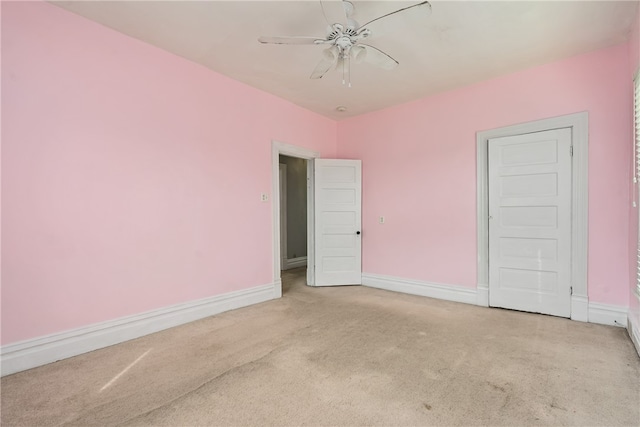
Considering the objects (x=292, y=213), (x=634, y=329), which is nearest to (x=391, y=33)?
(x=634, y=329)

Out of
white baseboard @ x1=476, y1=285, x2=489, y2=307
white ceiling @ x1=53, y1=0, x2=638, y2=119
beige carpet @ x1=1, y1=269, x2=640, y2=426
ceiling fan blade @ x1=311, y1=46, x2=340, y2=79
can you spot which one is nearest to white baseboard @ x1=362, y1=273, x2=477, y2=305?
white baseboard @ x1=476, y1=285, x2=489, y2=307

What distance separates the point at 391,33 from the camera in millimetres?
2668

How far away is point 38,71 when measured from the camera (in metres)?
2.29

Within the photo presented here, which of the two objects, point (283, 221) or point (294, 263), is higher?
point (283, 221)

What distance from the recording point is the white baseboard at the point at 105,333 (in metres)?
2.21

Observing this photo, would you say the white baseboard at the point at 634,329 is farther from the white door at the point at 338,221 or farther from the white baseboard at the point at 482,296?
the white door at the point at 338,221

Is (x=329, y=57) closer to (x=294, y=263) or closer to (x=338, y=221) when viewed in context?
(x=338, y=221)

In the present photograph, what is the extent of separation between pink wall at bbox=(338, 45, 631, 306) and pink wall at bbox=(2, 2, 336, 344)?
2059mm

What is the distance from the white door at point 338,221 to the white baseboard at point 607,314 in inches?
111

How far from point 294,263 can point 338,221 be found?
2.19 m

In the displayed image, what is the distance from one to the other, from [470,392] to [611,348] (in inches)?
61.3

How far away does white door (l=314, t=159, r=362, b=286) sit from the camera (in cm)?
480

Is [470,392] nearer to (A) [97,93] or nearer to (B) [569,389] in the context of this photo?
(B) [569,389]

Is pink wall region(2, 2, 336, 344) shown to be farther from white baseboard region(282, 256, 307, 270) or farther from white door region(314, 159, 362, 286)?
white baseboard region(282, 256, 307, 270)
